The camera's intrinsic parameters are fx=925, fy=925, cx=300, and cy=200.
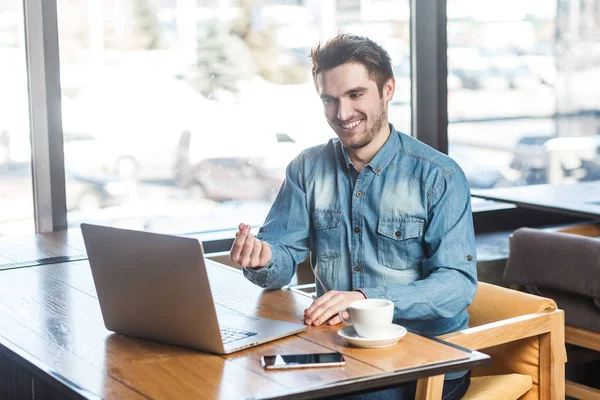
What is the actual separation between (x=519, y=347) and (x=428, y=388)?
0.49m

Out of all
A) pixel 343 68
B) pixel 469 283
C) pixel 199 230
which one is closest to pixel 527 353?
pixel 469 283

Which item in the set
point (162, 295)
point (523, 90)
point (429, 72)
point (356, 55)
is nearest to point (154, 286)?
point (162, 295)

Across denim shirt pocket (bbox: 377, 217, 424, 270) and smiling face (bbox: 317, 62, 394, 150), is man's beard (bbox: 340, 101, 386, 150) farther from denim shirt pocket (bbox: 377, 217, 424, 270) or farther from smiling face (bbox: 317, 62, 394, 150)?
denim shirt pocket (bbox: 377, 217, 424, 270)

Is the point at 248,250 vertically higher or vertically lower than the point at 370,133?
lower

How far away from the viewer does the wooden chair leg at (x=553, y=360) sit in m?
2.21

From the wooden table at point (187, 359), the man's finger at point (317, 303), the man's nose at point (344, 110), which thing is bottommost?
the wooden table at point (187, 359)

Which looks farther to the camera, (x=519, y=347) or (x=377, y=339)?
(x=519, y=347)

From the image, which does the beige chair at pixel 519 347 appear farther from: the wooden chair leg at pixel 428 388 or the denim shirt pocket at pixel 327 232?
the denim shirt pocket at pixel 327 232

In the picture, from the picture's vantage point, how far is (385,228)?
2.24m

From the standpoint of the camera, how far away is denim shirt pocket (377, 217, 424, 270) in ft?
7.27

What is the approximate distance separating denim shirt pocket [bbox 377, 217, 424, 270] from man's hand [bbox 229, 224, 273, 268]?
28 cm

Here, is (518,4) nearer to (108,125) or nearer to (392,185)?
(108,125)

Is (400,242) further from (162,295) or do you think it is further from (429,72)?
(429,72)

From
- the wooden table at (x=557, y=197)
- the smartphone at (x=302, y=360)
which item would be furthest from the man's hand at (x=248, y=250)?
the wooden table at (x=557, y=197)
